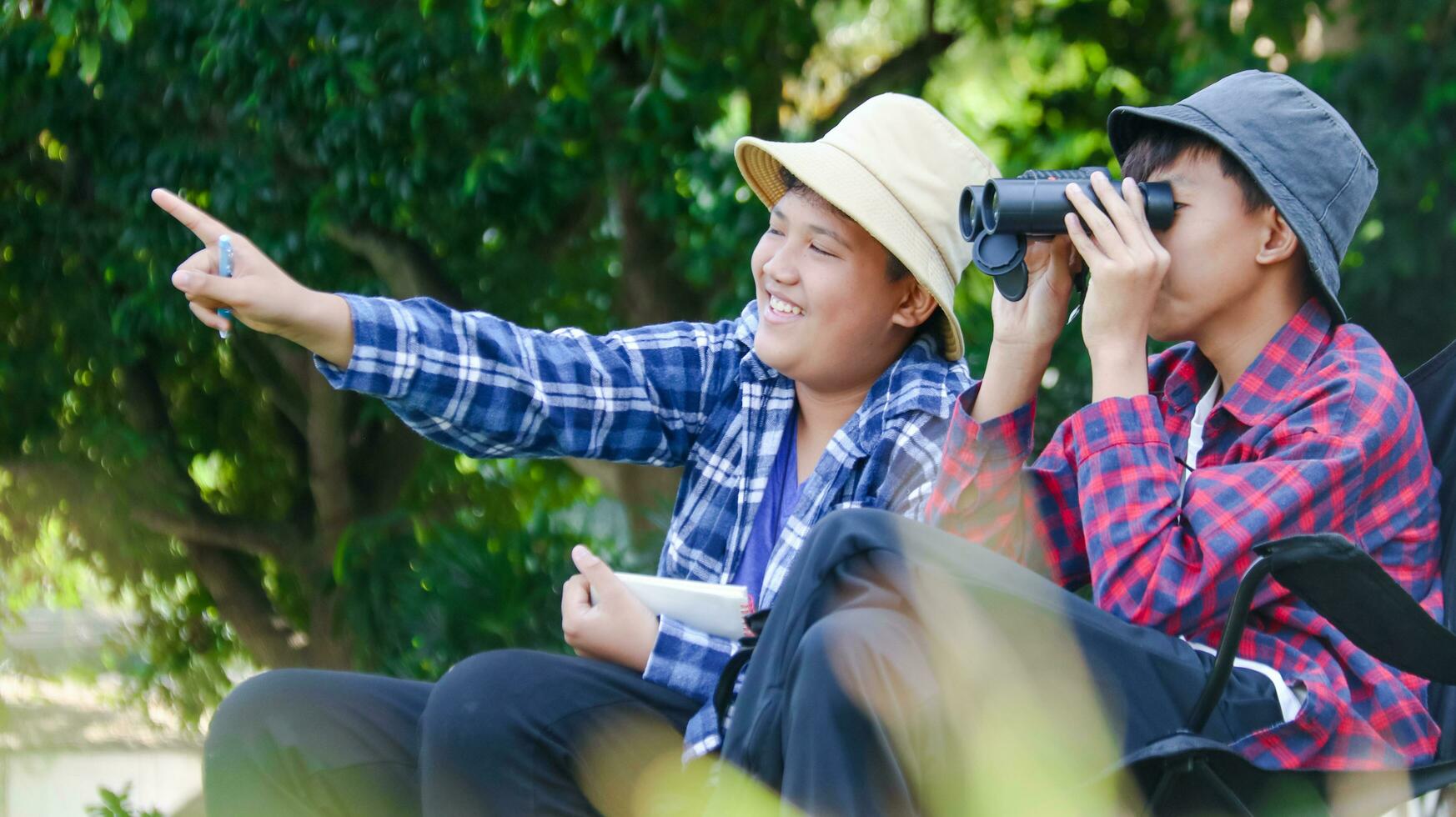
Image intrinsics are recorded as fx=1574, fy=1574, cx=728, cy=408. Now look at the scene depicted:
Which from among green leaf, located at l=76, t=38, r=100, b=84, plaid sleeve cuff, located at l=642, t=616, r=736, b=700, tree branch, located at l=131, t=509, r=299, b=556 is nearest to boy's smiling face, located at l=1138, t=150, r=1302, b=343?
plaid sleeve cuff, located at l=642, t=616, r=736, b=700

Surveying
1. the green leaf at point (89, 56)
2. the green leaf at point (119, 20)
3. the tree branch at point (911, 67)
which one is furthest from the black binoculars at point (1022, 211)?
the tree branch at point (911, 67)

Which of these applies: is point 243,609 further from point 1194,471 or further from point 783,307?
point 1194,471

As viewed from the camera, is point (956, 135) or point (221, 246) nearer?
point (221, 246)

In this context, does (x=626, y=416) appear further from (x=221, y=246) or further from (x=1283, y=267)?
(x=1283, y=267)

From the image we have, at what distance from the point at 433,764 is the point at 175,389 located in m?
3.69

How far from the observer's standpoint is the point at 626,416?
A: 2.27 meters

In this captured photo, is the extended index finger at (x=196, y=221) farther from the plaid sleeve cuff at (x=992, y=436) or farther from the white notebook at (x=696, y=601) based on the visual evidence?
the plaid sleeve cuff at (x=992, y=436)

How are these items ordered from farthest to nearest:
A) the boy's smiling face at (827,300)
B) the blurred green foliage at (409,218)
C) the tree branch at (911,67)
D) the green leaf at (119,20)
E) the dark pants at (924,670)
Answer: the tree branch at (911,67)
the blurred green foliage at (409,218)
the green leaf at (119,20)
the boy's smiling face at (827,300)
the dark pants at (924,670)

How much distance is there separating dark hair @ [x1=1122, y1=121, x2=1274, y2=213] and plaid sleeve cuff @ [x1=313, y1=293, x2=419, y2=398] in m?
0.96

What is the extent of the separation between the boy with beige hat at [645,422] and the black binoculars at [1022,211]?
225 mm

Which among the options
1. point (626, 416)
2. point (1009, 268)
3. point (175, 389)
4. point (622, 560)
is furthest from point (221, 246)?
point (175, 389)

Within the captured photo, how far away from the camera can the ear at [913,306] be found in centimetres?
221

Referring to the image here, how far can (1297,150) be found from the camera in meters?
1.87

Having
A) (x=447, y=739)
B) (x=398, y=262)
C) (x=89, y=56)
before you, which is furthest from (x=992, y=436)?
(x=398, y=262)
